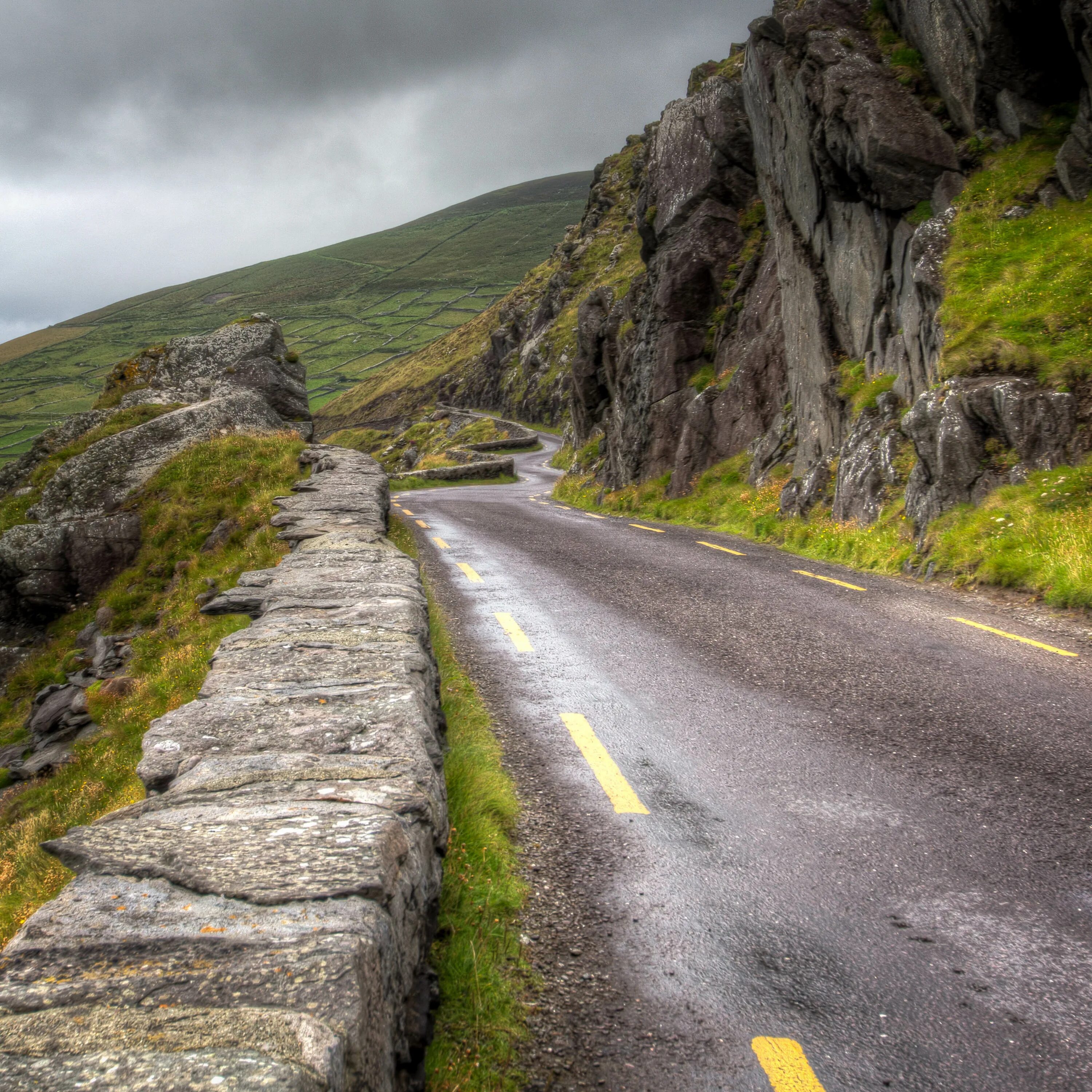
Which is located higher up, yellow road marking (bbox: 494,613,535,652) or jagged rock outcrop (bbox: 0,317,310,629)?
jagged rock outcrop (bbox: 0,317,310,629)

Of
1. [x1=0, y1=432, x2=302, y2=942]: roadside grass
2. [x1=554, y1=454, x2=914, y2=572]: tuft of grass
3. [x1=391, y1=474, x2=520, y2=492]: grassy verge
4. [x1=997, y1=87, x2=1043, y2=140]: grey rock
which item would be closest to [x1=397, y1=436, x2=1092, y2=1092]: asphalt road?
[x1=0, y1=432, x2=302, y2=942]: roadside grass

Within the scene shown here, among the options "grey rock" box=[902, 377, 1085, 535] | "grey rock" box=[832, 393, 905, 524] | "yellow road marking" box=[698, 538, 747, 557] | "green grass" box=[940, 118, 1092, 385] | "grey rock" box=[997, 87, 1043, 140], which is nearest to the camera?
"grey rock" box=[902, 377, 1085, 535]

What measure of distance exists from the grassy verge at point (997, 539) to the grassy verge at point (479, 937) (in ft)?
24.1

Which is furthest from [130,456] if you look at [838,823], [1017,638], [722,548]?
[838,823]

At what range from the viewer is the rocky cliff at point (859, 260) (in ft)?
39.0

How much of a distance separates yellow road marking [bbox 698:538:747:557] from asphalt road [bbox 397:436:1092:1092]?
455cm

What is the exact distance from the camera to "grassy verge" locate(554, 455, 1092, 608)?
9070 millimetres

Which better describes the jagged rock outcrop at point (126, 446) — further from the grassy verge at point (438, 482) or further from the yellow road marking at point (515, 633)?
the grassy verge at point (438, 482)

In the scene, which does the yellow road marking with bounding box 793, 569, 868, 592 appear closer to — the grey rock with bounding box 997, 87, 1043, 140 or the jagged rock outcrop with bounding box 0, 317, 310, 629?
the grey rock with bounding box 997, 87, 1043, 140

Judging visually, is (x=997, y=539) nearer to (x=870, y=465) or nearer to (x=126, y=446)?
(x=870, y=465)

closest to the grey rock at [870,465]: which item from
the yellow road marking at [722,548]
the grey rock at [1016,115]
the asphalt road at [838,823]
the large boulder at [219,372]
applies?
the yellow road marking at [722,548]

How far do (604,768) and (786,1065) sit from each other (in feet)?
8.11

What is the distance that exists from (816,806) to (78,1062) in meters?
3.68

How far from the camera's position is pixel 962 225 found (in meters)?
14.3
